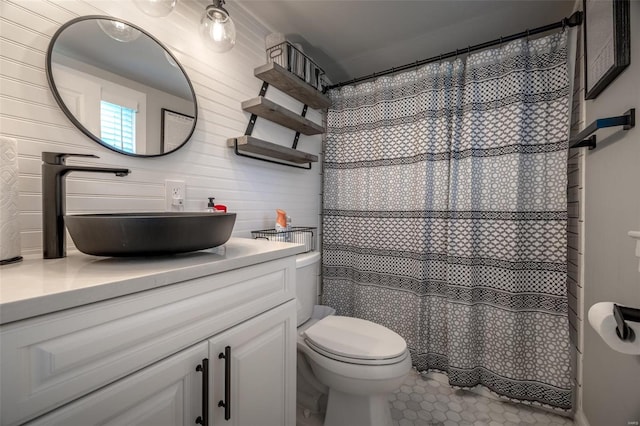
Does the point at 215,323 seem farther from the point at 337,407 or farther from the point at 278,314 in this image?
the point at 337,407

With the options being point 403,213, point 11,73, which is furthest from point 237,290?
point 403,213

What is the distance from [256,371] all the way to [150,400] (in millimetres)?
311

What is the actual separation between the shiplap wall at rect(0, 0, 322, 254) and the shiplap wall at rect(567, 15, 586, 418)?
1547mm

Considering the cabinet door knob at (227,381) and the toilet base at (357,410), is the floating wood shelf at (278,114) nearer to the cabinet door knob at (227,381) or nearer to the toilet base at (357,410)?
the cabinet door knob at (227,381)

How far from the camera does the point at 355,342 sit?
1.25 metres

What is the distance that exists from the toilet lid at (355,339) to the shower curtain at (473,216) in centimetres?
51

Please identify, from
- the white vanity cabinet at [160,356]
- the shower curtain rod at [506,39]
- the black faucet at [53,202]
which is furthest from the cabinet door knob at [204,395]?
the shower curtain rod at [506,39]

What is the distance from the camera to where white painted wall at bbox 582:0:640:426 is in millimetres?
808

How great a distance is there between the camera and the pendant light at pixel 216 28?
1.04 meters

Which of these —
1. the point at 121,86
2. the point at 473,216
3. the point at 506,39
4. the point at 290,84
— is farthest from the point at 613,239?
the point at 121,86

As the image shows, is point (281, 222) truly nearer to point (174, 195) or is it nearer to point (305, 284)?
point (305, 284)

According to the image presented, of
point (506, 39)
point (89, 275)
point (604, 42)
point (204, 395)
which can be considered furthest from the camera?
point (506, 39)

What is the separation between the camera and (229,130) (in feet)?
4.67

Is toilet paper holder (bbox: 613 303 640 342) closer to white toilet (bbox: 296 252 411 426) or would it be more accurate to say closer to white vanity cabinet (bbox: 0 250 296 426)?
white toilet (bbox: 296 252 411 426)
